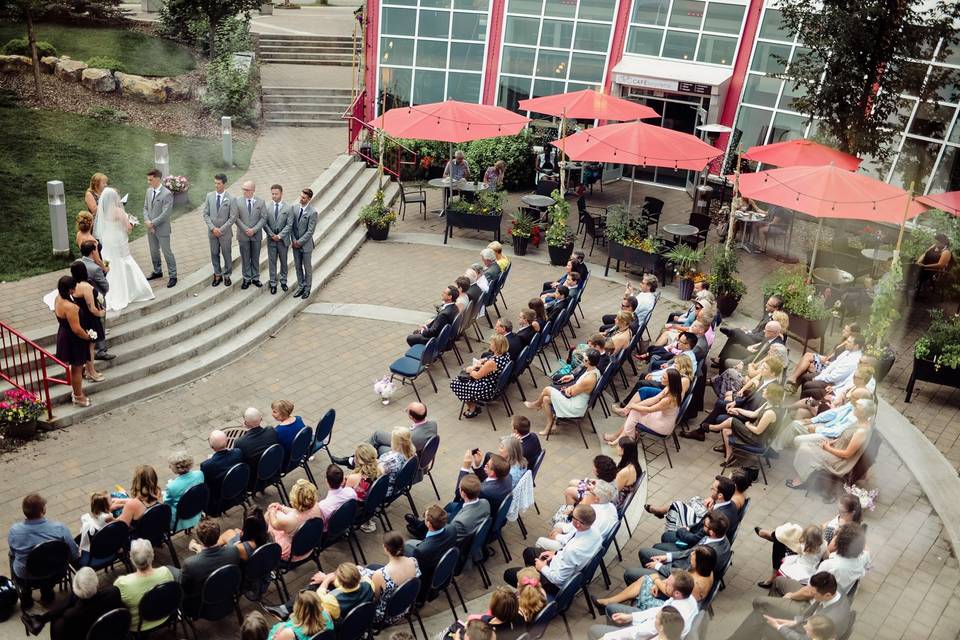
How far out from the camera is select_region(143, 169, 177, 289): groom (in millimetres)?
12484

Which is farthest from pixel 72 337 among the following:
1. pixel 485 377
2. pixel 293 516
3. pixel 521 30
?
pixel 521 30

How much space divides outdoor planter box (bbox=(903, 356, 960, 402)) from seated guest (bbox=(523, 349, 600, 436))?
513 centimetres

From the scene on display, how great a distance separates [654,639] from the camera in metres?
6.61

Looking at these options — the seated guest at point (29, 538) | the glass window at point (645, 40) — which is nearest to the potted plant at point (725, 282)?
the glass window at point (645, 40)

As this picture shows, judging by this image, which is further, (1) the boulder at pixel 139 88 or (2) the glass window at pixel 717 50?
(2) the glass window at pixel 717 50

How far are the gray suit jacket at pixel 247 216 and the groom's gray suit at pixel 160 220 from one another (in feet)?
3.10

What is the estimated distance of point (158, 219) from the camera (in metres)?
12.6

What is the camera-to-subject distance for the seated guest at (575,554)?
24.6ft

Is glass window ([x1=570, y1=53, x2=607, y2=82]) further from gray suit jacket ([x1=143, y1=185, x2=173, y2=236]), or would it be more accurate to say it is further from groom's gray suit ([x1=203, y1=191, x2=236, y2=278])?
gray suit jacket ([x1=143, y1=185, x2=173, y2=236])

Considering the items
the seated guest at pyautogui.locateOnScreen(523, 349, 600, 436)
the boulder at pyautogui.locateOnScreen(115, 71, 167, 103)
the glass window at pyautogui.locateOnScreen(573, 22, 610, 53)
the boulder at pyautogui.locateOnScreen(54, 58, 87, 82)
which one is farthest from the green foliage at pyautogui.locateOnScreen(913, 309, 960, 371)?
the boulder at pyautogui.locateOnScreen(54, 58, 87, 82)

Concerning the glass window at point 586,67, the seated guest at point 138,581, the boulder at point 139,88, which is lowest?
the seated guest at point 138,581

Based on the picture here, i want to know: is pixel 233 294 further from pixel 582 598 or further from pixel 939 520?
pixel 939 520

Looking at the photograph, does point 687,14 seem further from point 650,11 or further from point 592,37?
point 592,37

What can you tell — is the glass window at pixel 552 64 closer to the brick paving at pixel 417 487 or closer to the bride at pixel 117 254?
the brick paving at pixel 417 487
